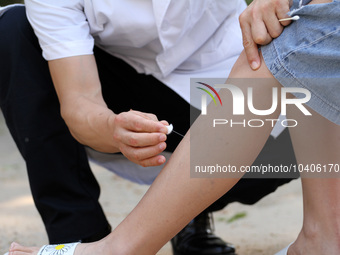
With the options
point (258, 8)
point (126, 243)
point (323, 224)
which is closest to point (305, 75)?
point (258, 8)

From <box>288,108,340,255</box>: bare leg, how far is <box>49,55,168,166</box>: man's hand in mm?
290

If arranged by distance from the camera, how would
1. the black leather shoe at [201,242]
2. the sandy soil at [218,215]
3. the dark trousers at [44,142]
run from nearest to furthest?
the dark trousers at [44,142] → the black leather shoe at [201,242] → the sandy soil at [218,215]

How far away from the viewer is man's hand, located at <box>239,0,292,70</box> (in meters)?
1.02

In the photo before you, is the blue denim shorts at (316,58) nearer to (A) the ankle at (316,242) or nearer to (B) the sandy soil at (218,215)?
(A) the ankle at (316,242)

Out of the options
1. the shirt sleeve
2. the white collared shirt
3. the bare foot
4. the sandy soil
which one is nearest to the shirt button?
the white collared shirt

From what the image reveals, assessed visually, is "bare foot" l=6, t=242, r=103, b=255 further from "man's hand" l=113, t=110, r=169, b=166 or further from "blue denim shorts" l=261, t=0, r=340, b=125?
"blue denim shorts" l=261, t=0, r=340, b=125

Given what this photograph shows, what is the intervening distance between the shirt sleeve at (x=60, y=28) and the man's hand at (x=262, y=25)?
0.41m

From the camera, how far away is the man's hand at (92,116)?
3.46 feet

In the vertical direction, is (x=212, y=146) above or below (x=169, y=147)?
above

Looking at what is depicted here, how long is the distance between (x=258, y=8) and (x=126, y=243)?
1.62ft

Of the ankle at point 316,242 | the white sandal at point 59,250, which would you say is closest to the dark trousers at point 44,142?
the white sandal at point 59,250

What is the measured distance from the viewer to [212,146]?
103 cm

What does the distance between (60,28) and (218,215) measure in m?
0.99

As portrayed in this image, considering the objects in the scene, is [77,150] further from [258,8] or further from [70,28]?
[258,8]
